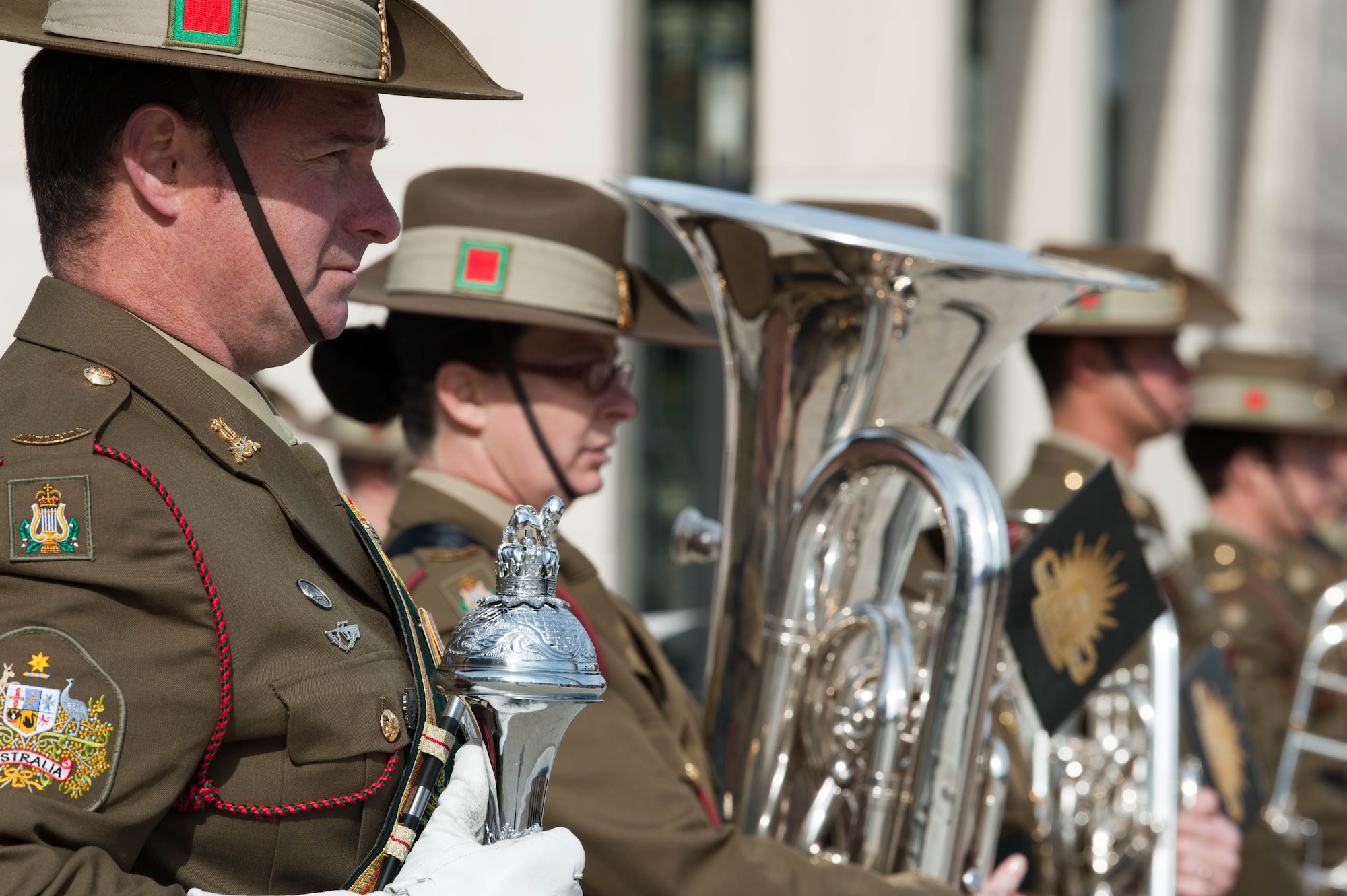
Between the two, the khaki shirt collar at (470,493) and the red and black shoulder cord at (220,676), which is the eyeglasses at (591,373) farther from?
the red and black shoulder cord at (220,676)

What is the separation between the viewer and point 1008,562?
7.88 ft

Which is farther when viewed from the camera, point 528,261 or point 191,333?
point 528,261

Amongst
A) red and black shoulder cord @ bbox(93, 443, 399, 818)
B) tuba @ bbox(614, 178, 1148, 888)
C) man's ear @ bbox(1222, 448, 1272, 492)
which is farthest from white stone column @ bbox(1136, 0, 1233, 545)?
red and black shoulder cord @ bbox(93, 443, 399, 818)

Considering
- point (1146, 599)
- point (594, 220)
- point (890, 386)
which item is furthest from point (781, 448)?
point (1146, 599)

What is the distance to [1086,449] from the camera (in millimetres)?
4348

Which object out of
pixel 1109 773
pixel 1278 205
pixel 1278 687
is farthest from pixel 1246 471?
pixel 1278 205

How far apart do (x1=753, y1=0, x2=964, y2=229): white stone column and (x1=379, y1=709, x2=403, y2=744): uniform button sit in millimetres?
4895

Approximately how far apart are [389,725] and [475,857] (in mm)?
195

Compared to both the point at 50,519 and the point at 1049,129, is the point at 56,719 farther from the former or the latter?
the point at 1049,129

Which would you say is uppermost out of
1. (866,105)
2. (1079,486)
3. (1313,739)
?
(866,105)

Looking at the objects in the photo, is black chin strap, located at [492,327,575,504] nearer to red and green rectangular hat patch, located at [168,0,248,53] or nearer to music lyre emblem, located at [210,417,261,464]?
music lyre emblem, located at [210,417,261,464]

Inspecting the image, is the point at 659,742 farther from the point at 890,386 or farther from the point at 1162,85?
the point at 1162,85

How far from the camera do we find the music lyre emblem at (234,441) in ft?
5.19

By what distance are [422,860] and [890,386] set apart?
163 centimetres
